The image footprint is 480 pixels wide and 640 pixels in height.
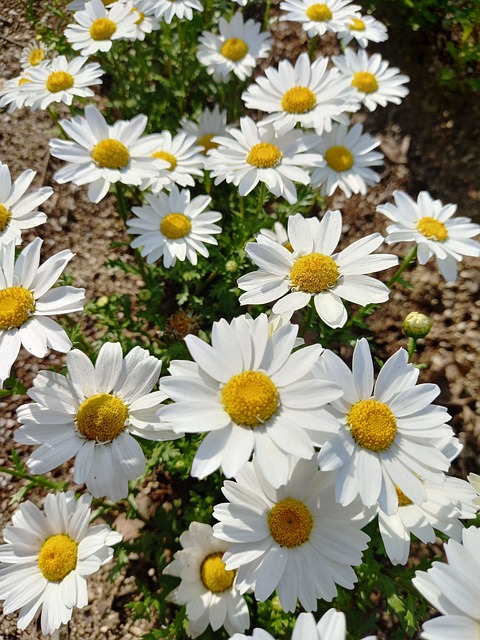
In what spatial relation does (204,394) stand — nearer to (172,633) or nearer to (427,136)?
(172,633)

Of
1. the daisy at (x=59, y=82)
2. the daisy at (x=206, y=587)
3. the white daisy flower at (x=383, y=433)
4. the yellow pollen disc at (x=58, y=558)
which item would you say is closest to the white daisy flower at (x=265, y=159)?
the daisy at (x=59, y=82)

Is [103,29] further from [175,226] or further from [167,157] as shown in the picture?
[175,226]

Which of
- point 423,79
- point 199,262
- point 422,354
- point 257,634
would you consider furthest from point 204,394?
point 423,79

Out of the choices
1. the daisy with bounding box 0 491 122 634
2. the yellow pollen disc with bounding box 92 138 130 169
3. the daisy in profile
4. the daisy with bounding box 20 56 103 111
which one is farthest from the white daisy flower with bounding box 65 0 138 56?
the daisy with bounding box 0 491 122 634

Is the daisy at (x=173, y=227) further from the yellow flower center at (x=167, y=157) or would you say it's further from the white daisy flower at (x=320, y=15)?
the white daisy flower at (x=320, y=15)

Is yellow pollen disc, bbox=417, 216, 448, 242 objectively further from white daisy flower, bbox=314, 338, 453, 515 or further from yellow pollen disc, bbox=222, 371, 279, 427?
yellow pollen disc, bbox=222, 371, 279, 427

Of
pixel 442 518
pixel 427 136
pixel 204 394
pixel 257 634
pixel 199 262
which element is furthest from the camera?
pixel 427 136
